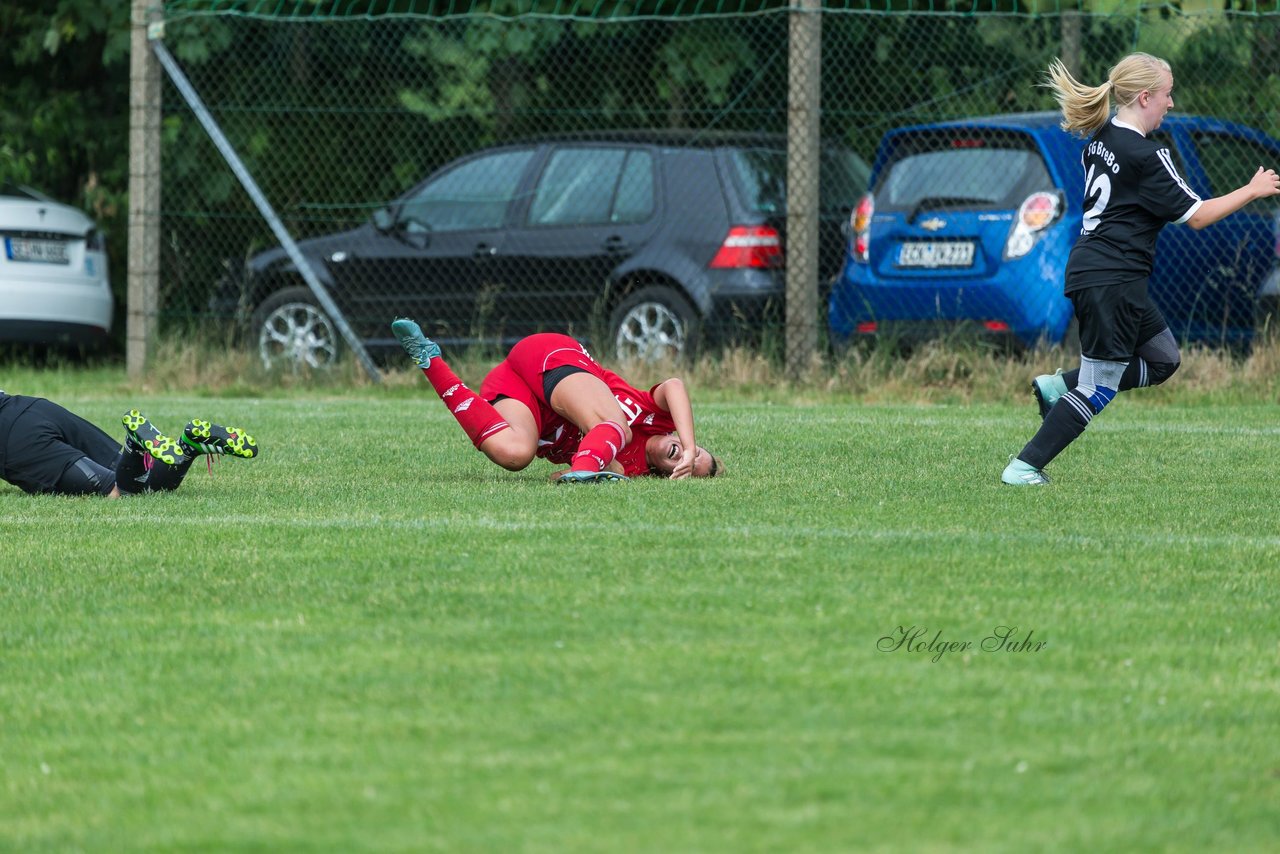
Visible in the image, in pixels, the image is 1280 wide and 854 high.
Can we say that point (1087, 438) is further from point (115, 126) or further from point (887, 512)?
point (115, 126)

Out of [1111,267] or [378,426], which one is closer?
[1111,267]

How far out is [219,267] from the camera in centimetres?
1570

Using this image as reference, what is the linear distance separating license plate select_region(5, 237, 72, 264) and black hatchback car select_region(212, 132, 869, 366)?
1.54 meters

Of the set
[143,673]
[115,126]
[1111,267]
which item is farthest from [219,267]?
[143,673]

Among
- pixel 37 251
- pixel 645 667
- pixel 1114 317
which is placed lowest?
pixel 37 251

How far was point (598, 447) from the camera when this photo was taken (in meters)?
7.61

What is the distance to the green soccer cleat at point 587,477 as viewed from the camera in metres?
7.53

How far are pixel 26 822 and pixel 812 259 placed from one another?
9538 millimetres

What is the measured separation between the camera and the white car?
14.3 m

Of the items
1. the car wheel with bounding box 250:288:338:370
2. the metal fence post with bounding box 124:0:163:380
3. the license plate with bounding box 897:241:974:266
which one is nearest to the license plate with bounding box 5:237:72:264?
the metal fence post with bounding box 124:0:163:380

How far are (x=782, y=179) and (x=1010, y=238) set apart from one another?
70.5 inches

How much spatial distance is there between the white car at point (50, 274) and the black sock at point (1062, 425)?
29.5 ft
